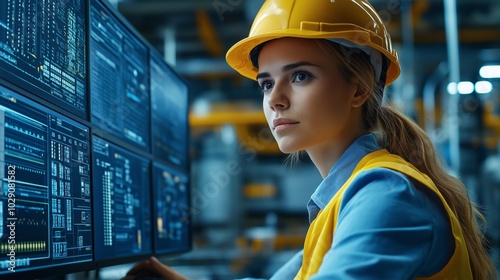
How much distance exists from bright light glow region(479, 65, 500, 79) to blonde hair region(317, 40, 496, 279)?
5.45m

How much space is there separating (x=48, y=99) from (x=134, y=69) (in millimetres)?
712

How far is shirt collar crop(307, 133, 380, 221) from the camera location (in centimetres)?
156

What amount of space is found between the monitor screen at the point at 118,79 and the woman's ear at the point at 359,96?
2.51ft

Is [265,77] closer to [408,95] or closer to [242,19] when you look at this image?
[408,95]

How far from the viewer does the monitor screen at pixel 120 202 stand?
68.8 inches

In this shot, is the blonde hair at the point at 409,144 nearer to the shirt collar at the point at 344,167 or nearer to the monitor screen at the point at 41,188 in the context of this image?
the shirt collar at the point at 344,167

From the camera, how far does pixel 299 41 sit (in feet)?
5.16

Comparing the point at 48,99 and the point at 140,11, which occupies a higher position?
the point at 140,11

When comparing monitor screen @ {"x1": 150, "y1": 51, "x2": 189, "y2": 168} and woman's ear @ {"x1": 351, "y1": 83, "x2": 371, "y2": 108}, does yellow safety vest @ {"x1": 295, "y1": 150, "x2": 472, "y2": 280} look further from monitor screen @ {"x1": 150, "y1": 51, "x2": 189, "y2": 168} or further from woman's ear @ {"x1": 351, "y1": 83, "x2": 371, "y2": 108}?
monitor screen @ {"x1": 150, "y1": 51, "x2": 189, "y2": 168}

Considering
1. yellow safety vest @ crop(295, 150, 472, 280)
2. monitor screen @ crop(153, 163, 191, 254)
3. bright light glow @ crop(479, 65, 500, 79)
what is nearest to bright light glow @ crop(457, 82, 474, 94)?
bright light glow @ crop(479, 65, 500, 79)

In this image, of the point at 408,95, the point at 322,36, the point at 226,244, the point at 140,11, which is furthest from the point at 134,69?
the point at 226,244

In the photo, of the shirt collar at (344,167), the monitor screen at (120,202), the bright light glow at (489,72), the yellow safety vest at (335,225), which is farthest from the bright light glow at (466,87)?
the yellow safety vest at (335,225)

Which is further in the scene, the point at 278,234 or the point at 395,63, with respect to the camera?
the point at 278,234

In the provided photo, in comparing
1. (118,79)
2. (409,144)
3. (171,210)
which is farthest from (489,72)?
(118,79)
